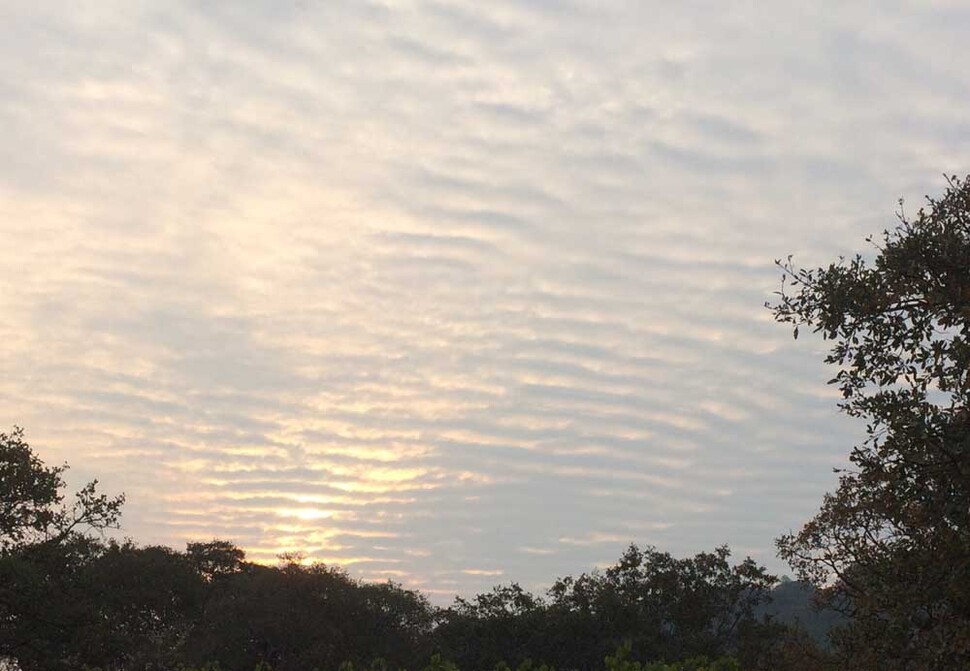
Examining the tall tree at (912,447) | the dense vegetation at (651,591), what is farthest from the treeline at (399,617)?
the tall tree at (912,447)

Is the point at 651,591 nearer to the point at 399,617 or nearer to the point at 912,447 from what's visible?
the point at 399,617

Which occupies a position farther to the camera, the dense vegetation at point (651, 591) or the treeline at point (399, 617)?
the treeline at point (399, 617)

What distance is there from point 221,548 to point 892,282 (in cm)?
9359

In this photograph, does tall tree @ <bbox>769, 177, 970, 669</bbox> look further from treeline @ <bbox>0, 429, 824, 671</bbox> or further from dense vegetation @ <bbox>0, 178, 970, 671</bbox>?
treeline @ <bbox>0, 429, 824, 671</bbox>

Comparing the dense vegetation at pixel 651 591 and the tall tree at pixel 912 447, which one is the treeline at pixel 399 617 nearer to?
the dense vegetation at pixel 651 591

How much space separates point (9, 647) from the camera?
49.5 meters

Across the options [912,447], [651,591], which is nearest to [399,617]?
[651,591]

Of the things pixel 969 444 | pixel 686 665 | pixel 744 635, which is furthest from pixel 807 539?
pixel 744 635

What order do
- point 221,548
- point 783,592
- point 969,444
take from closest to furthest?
point 969,444, point 221,548, point 783,592

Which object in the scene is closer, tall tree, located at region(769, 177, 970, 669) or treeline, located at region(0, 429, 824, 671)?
tall tree, located at region(769, 177, 970, 669)

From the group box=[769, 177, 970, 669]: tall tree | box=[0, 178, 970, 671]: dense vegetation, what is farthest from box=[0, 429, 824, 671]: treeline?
box=[769, 177, 970, 669]: tall tree

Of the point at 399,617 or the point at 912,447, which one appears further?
the point at 399,617

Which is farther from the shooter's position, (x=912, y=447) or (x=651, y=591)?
(x=651, y=591)

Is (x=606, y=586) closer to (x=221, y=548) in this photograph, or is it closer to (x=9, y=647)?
(x=221, y=548)
